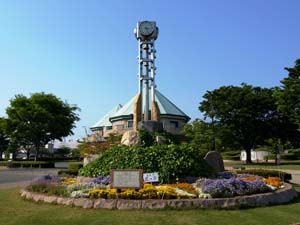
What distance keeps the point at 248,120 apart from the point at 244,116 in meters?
0.78

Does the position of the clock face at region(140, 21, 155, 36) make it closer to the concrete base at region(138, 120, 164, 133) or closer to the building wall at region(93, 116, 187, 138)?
the concrete base at region(138, 120, 164, 133)

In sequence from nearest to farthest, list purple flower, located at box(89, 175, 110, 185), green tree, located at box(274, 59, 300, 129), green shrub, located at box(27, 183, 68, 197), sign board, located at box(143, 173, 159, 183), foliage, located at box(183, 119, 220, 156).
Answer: sign board, located at box(143, 173, 159, 183), green shrub, located at box(27, 183, 68, 197), purple flower, located at box(89, 175, 110, 185), green tree, located at box(274, 59, 300, 129), foliage, located at box(183, 119, 220, 156)

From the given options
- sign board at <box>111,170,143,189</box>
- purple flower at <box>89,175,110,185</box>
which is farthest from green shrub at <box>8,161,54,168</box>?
sign board at <box>111,170,143,189</box>

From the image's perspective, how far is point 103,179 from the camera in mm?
15156

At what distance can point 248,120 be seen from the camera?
5084 cm

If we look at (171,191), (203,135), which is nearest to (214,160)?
(171,191)

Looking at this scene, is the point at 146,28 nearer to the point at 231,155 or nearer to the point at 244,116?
the point at 244,116

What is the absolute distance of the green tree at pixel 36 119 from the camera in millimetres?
48969

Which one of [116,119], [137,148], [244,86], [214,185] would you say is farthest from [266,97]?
[214,185]

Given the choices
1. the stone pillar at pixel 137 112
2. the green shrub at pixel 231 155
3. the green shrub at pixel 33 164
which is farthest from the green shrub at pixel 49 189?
the green shrub at pixel 231 155

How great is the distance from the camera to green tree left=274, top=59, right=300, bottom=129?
42125 mm

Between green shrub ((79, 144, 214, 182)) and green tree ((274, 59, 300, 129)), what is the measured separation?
28784 millimetres

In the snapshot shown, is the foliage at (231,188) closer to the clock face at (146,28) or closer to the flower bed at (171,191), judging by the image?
the flower bed at (171,191)

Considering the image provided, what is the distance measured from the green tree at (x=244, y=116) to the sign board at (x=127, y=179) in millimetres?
39003
